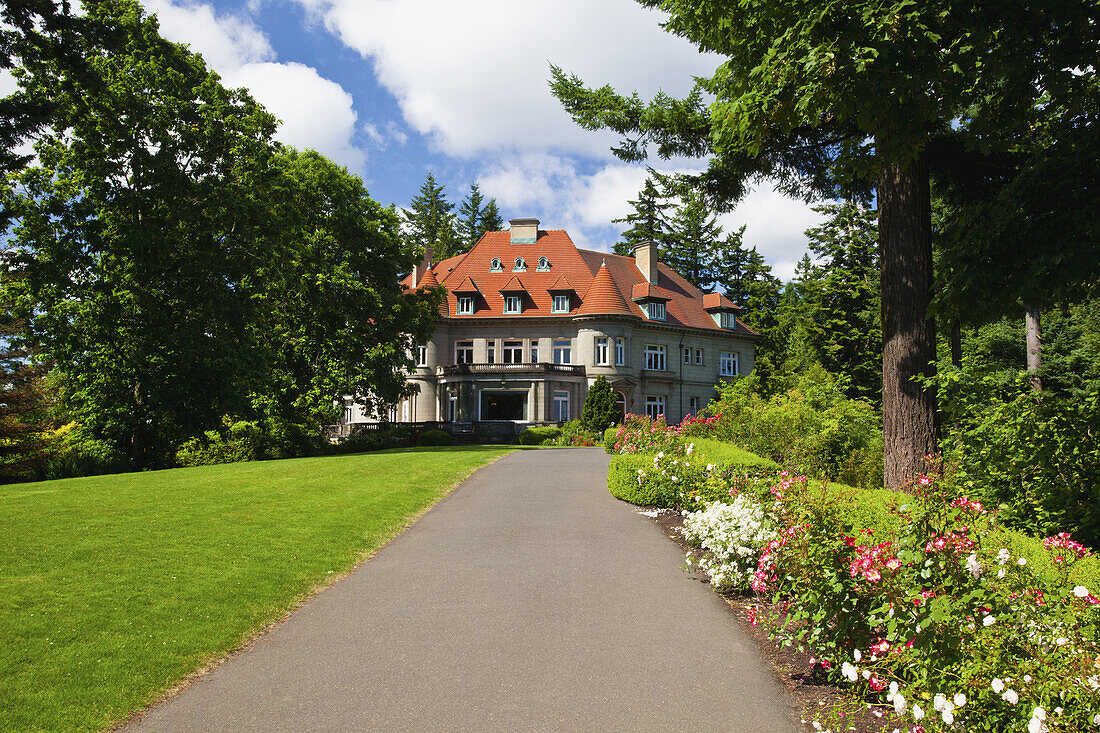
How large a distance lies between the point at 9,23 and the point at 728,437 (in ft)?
58.8

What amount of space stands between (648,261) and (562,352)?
1032 centimetres

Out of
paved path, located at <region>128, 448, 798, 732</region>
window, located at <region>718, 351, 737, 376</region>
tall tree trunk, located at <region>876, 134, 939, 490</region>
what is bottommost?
paved path, located at <region>128, 448, 798, 732</region>

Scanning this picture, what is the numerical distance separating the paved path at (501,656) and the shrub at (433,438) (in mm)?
28031

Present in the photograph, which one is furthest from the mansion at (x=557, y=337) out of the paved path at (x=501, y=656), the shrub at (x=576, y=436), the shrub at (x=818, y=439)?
the paved path at (x=501, y=656)

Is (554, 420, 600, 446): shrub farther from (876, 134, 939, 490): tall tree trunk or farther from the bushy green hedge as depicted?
(876, 134, 939, 490): tall tree trunk

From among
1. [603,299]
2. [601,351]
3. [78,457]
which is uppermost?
[603,299]

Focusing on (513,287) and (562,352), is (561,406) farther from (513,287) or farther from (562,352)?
(513,287)

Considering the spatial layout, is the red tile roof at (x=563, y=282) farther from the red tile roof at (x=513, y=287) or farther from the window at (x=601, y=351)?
the window at (x=601, y=351)

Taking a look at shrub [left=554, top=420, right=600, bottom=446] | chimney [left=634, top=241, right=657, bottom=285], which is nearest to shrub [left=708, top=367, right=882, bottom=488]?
shrub [left=554, top=420, right=600, bottom=446]

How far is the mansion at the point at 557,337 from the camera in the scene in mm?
44719

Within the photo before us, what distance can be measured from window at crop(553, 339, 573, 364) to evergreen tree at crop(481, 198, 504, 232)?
30302 millimetres

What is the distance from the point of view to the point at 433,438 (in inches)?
1481

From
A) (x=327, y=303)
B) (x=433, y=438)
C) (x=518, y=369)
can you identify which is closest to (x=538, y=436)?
(x=433, y=438)

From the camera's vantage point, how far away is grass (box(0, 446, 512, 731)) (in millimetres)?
5203
